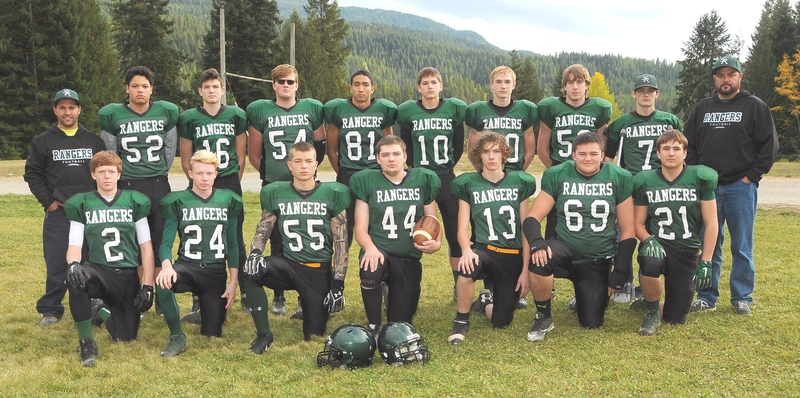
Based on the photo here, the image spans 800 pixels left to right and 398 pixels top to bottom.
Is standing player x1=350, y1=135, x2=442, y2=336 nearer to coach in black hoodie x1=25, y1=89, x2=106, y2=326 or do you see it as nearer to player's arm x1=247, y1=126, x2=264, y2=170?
player's arm x1=247, y1=126, x2=264, y2=170

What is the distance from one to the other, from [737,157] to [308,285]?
415cm

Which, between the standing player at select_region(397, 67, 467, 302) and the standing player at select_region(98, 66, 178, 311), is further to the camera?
the standing player at select_region(397, 67, 467, 302)

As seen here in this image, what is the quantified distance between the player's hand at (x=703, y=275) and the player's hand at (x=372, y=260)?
8.80 feet

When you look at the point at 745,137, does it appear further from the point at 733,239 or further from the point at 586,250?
the point at 586,250

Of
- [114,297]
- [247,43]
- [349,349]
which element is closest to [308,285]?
[349,349]

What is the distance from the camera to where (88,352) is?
4.77m

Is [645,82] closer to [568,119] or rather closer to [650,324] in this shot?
[568,119]

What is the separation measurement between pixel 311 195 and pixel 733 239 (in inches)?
159

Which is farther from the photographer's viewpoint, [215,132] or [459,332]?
[215,132]

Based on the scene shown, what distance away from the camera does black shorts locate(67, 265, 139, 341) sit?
4.86m

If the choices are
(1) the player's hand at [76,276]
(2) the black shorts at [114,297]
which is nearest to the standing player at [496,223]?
(2) the black shorts at [114,297]

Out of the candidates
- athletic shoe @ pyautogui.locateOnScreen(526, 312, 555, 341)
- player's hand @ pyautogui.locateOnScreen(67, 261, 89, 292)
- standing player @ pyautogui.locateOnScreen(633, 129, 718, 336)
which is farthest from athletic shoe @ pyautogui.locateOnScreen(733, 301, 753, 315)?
player's hand @ pyautogui.locateOnScreen(67, 261, 89, 292)

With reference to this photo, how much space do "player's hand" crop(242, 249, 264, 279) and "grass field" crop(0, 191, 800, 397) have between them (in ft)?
2.07

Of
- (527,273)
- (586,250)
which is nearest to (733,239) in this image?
(586,250)
